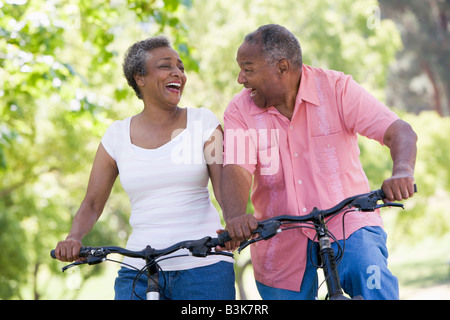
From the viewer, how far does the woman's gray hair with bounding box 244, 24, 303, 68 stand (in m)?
3.56

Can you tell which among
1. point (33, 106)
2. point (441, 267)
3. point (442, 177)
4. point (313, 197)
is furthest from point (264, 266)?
point (441, 267)

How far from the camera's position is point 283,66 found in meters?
3.59

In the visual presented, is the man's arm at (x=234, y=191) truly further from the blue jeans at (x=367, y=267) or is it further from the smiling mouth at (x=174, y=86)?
the smiling mouth at (x=174, y=86)

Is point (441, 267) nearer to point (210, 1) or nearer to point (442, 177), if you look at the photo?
point (442, 177)

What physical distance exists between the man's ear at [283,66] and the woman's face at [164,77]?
58 centimetres

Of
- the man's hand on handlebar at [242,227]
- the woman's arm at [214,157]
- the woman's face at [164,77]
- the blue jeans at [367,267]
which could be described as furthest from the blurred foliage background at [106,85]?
the man's hand on handlebar at [242,227]

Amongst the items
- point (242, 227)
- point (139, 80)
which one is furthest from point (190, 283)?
point (139, 80)

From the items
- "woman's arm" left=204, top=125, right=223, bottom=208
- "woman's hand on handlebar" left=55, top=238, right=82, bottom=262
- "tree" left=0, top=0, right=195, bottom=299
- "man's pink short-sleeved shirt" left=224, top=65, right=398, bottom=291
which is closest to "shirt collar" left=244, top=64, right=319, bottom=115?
"man's pink short-sleeved shirt" left=224, top=65, right=398, bottom=291

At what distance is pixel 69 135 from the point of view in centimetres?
1253

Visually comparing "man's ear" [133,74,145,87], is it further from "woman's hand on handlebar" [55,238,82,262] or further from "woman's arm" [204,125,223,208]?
"woman's hand on handlebar" [55,238,82,262]

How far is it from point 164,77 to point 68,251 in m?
1.14

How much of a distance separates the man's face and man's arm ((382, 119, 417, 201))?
65 cm

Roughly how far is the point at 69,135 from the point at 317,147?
962 centimetres
